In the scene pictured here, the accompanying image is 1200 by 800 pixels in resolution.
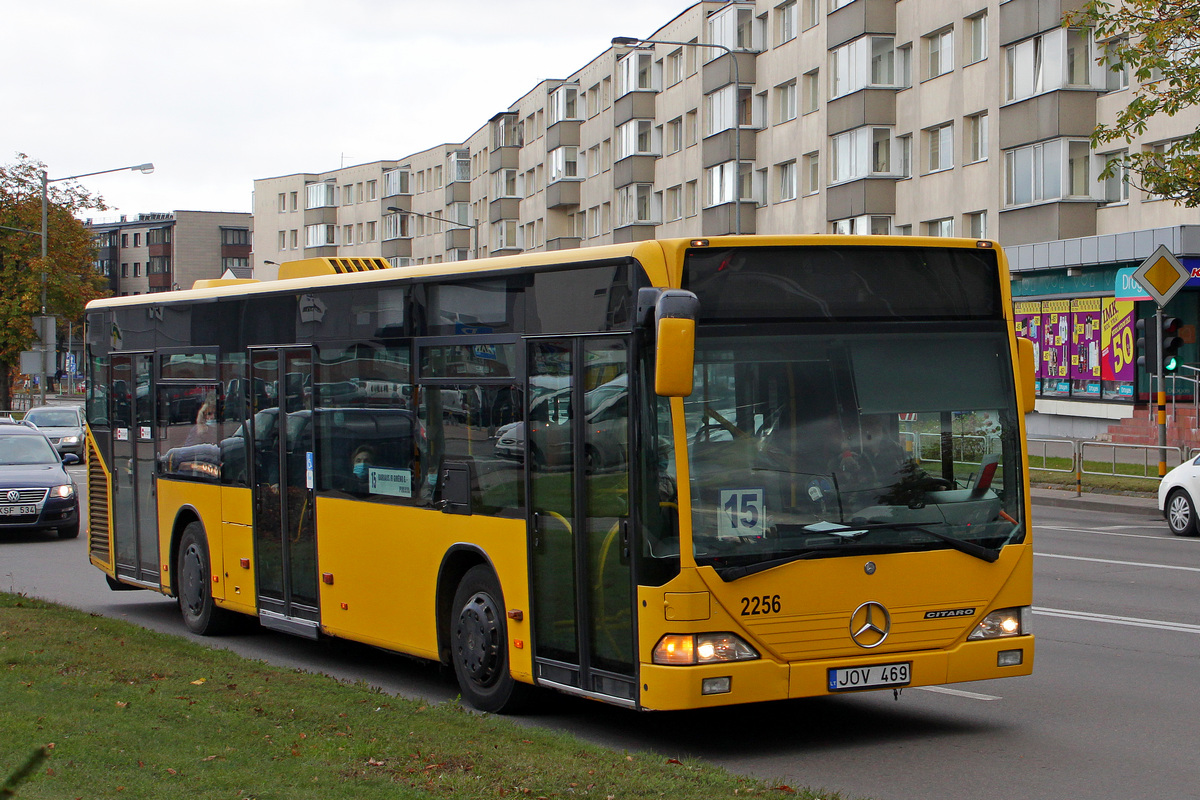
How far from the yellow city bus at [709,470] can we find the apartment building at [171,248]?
486 feet

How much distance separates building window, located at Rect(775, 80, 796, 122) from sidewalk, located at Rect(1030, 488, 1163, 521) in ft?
99.1

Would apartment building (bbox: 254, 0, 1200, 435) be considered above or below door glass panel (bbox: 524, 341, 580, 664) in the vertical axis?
above

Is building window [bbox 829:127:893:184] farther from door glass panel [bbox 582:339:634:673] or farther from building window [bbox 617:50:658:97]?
door glass panel [bbox 582:339:634:673]

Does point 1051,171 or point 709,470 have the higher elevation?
point 1051,171

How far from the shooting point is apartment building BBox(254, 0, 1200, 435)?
3956cm

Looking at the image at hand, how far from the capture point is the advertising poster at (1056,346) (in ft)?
136

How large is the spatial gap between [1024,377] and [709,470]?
1.94m

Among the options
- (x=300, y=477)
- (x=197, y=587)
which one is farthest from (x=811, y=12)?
(x=300, y=477)

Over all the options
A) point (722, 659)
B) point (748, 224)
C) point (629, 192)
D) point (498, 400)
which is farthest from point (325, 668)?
point (629, 192)

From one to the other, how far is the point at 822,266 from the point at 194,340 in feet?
20.7

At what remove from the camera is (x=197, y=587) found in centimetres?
1232

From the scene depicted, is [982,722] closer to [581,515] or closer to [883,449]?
[883,449]

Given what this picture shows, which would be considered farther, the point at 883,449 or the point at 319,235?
the point at 319,235

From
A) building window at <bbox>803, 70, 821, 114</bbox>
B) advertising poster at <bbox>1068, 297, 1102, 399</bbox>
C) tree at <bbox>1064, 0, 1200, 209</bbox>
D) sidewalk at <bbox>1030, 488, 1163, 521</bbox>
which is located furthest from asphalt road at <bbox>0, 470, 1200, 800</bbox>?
building window at <bbox>803, 70, 821, 114</bbox>
